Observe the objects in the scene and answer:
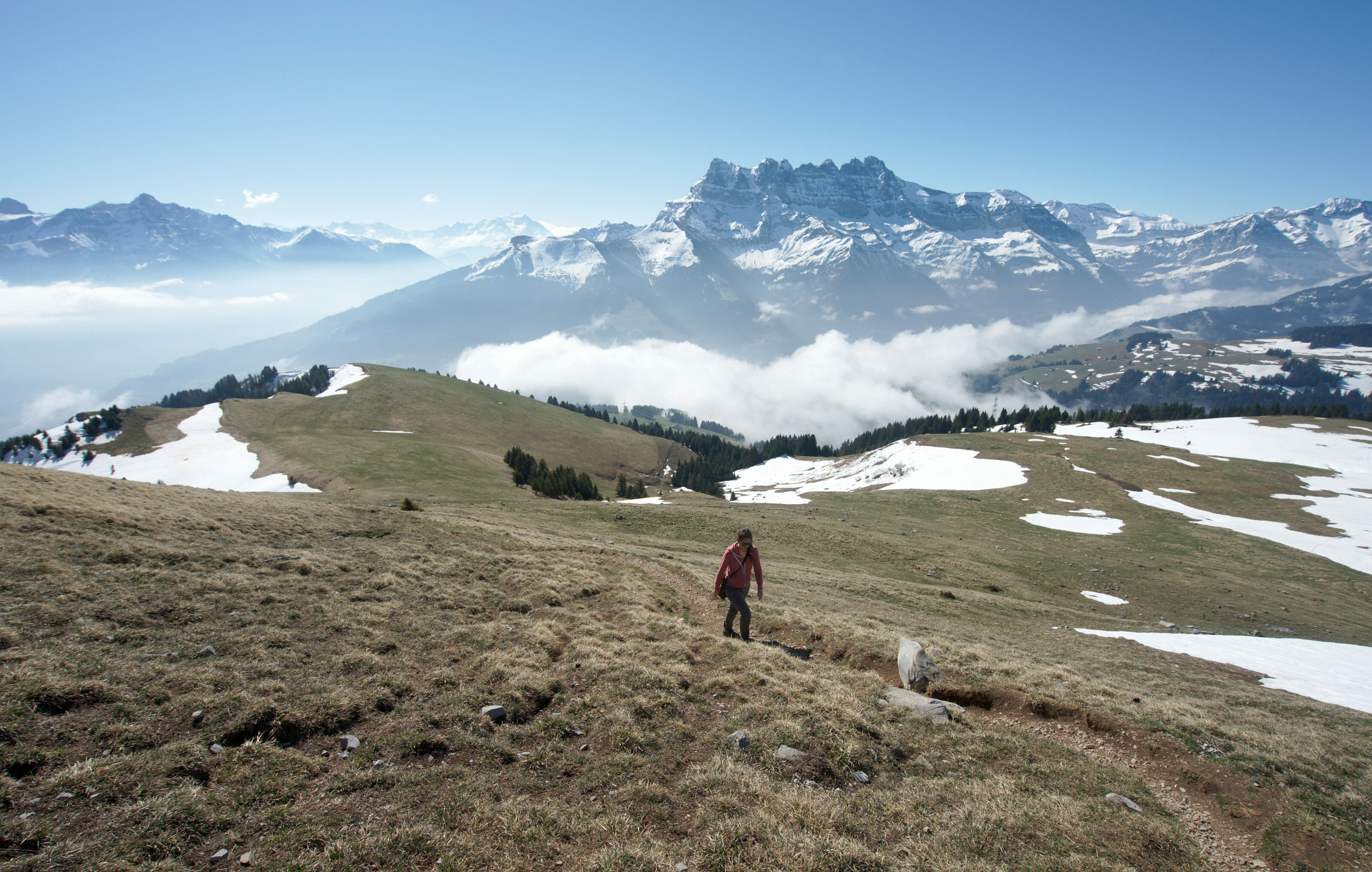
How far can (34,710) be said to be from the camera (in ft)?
27.1

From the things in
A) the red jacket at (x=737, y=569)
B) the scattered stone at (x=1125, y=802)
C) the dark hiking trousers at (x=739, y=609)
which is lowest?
Answer: the scattered stone at (x=1125, y=802)

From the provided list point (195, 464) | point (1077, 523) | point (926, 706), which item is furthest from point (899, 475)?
point (195, 464)

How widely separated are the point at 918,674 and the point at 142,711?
16524mm

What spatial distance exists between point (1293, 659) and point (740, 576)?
26716 millimetres

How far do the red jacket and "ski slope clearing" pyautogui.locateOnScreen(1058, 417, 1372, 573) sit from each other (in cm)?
5947

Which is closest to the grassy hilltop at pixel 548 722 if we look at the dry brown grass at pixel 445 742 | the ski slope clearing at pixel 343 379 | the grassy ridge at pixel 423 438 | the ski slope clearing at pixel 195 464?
the dry brown grass at pixel 445 742

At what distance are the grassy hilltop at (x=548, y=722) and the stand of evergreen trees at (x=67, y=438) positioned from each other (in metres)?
126

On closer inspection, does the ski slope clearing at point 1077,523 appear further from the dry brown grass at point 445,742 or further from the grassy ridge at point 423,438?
the grassy ridge at point 423,438

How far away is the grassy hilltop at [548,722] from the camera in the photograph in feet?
24.0

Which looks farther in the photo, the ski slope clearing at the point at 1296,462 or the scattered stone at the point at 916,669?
the ski slope clearing at the point at 1296,462

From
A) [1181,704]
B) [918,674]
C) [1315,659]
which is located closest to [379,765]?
[918,674]

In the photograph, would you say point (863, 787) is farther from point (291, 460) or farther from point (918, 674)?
point (291, 460)


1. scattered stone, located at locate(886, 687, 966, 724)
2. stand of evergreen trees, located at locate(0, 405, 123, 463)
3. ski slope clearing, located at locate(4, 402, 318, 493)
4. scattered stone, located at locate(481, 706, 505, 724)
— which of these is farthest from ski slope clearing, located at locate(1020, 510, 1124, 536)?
stand of evergreen trees, located at locate(0, 405, 123, 463)

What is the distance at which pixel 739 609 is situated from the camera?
651 inches
